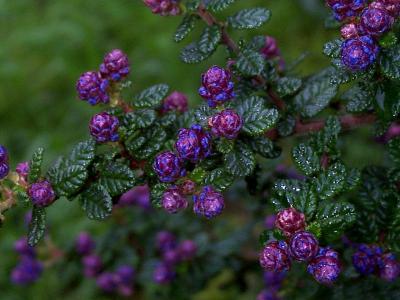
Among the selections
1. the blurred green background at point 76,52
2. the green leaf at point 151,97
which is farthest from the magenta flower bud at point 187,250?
the blurred green background at point 76,52

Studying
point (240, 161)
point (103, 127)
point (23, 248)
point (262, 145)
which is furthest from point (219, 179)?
point (23, 248)

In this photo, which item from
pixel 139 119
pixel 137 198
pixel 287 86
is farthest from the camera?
pixel 137 198

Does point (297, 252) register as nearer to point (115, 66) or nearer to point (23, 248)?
point (115, 66)

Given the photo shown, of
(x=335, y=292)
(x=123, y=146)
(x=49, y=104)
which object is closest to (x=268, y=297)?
(x=335, y=292)

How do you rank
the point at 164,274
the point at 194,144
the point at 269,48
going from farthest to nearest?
the point at 164,274 → the point at 269,48 → the point at 194,144

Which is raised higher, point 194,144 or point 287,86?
point 287,86

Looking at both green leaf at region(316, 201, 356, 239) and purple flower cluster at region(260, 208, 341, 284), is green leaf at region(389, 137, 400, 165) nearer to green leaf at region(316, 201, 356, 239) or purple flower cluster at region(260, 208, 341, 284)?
green leaf at region(316, 201, 356, 239)

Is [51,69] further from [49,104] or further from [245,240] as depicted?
[245,240]
